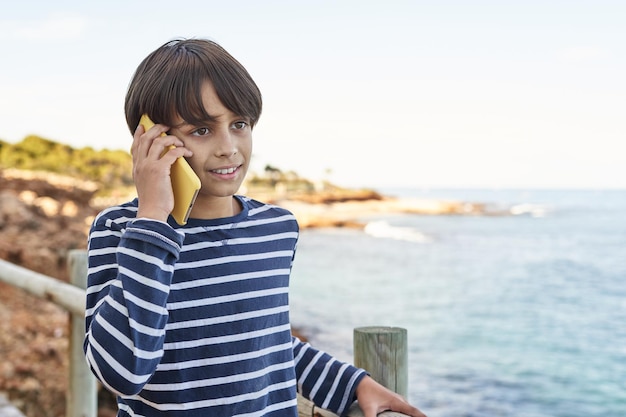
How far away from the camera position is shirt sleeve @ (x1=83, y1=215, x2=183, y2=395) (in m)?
1.03

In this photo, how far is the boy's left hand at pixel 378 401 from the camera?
1.34 metres

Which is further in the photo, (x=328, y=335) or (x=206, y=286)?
(x=328, y=335)

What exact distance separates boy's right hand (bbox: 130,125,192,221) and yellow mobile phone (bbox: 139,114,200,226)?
15 millimetres

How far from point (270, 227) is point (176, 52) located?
0.34 meters

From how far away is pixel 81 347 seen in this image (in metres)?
3.17

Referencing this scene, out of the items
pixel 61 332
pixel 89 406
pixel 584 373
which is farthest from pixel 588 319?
pixel 89 406

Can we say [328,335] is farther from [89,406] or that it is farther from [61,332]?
[89,406]

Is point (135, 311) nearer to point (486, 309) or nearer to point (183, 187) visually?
point (183, 187)

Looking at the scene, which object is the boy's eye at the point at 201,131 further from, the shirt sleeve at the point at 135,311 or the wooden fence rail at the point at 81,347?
the wooden fence rail at the point at 81,347

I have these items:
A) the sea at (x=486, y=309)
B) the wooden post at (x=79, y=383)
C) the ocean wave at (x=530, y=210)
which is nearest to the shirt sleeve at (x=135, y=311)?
the wooden post at (x=79, y=383)

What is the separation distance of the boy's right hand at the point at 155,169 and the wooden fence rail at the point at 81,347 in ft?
1.77

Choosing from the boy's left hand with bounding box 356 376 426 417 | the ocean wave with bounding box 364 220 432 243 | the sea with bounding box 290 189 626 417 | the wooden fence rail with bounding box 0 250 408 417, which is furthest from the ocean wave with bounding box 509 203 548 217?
the boy's left hand with bounding box 356 376 426 417

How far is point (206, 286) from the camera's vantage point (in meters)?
1.17

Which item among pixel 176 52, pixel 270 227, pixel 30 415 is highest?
pixel 176 52
